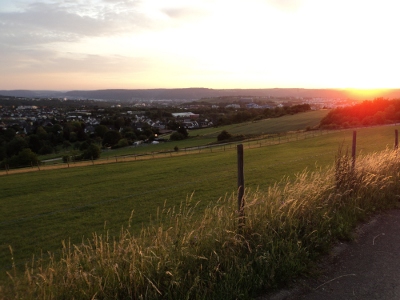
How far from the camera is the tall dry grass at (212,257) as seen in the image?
373 centimetres

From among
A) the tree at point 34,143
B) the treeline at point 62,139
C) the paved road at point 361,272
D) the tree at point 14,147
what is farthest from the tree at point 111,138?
the paved road at point 361,272

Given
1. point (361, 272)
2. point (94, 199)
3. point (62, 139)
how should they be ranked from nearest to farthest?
point (361, 272), point (94, 199), point (62, 139)

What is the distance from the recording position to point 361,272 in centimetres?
459

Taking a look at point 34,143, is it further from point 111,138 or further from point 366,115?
point 366,115

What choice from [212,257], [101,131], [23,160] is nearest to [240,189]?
[212,257]

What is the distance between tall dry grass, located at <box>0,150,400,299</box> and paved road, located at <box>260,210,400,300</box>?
0.21 meters

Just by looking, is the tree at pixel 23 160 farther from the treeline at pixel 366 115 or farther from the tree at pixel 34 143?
the treeline at pixel 366 115

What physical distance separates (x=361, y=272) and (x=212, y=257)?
204 centimetres

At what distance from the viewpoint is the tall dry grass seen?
12.2 feet

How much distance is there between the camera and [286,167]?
2230 centimetres

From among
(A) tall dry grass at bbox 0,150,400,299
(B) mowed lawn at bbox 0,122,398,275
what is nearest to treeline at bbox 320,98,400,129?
(B) mowed lawn at bbox 0,122,398,275

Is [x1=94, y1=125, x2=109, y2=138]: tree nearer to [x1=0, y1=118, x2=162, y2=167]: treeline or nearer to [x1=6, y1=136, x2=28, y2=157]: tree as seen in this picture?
[x1=0, y1=118, x2=162, y2=167]: treeline

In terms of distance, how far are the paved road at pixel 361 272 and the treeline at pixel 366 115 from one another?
60.4 meters

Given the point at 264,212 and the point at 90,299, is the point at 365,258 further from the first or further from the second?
the point at 90,299
